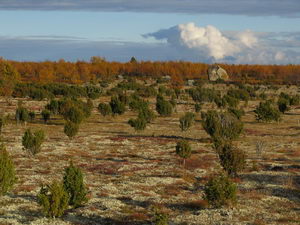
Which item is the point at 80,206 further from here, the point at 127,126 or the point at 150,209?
the point at 127,126

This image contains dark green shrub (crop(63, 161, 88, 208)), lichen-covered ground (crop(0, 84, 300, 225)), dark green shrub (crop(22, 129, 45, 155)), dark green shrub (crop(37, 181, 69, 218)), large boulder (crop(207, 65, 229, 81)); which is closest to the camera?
dark green shrub (crop(37, 181, 69, 218))

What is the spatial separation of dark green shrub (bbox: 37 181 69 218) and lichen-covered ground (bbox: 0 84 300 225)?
0.54 metres

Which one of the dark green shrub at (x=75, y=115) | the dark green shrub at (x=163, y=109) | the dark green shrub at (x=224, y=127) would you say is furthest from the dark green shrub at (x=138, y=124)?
the dark green shrub at (x=163, y=109)

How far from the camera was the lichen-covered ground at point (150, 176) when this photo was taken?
86.4 ft

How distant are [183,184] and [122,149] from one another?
18.0 m

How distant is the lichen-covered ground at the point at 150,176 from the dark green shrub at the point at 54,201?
54 centimetres

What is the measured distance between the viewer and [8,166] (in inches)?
1114

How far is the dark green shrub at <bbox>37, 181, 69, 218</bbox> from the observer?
24516mm

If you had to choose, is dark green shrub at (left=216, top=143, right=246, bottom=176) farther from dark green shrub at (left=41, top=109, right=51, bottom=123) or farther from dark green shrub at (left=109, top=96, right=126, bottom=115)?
dark green shrub at (left=109, top=96, right=126, bottom=115)

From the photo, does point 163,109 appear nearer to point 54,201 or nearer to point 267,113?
point 267,113

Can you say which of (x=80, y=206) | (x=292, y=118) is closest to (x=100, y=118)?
(x=292, y=118)

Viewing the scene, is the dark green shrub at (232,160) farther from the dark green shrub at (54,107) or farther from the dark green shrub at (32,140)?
the dark green shrub at (54,107)

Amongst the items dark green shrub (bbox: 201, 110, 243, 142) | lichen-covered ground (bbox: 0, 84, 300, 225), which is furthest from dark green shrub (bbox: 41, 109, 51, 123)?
dark green shrub (bbox: 201, 110, 243, 142)

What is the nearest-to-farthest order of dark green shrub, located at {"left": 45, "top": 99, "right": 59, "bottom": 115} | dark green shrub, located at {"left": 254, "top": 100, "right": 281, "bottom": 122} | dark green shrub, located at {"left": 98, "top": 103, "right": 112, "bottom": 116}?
dark green shrub, located at {"left": 254, "top": 100, "right": 281, "bottom": 122} < dark green shrub, located at {"left": 98, "top": 103, "right": 112, "bottom": 116} < dark green shrub, located at {"left": 45, "top": 99, "right": 59, "bottom": 115}
